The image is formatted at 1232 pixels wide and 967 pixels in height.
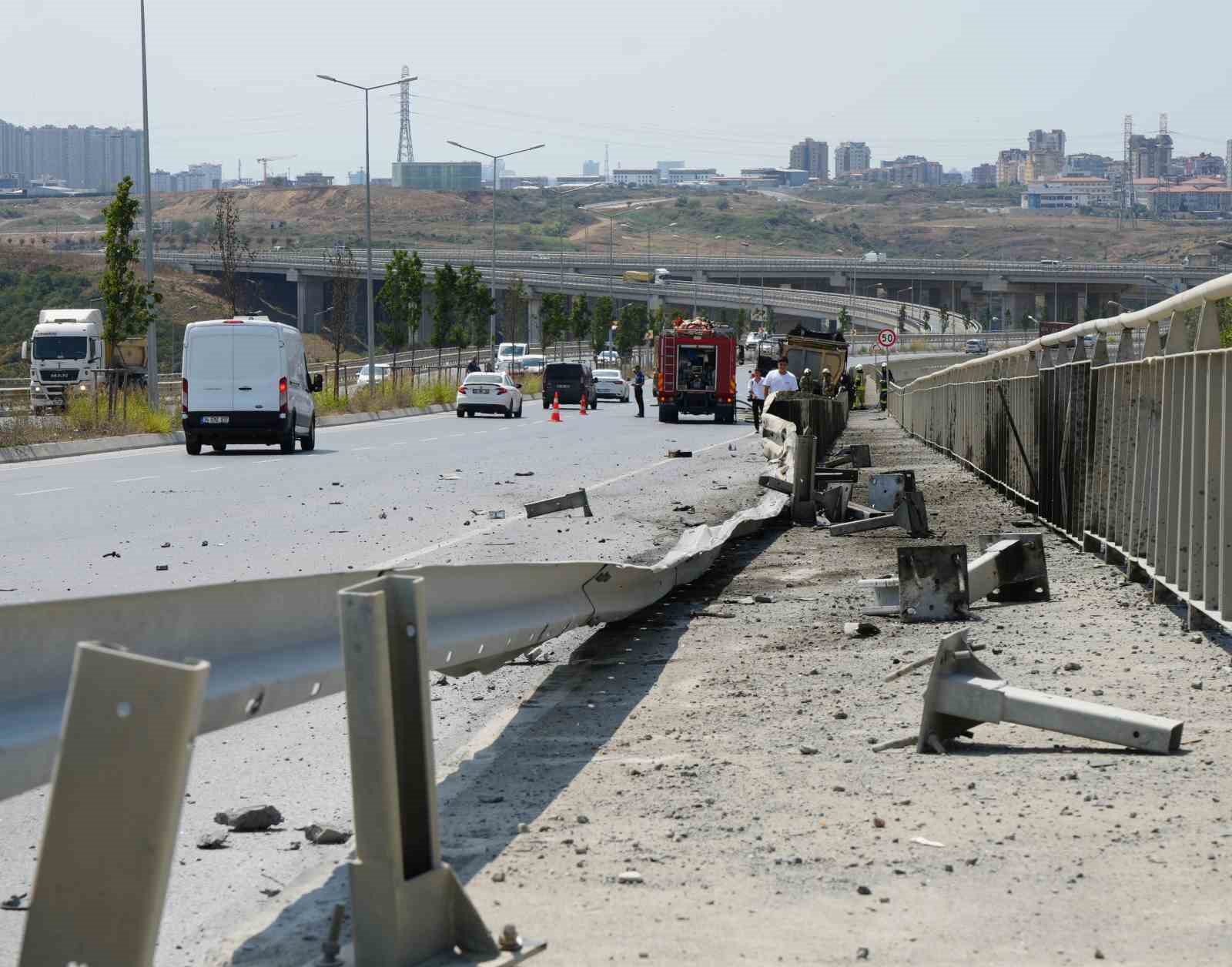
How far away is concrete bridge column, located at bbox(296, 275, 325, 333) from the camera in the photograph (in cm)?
16912

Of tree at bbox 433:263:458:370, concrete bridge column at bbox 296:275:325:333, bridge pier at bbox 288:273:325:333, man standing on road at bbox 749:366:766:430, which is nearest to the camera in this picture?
man standing on road at bbox 749:366:766:430

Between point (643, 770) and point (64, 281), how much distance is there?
133 m

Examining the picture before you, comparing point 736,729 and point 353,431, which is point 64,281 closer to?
point 353,431

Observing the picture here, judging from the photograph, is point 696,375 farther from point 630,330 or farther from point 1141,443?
point 630,330

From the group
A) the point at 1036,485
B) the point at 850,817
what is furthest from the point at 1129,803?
the point at 1036,485

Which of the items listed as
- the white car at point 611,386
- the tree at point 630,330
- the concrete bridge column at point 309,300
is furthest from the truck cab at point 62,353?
the concrete bridge column at point 309,300

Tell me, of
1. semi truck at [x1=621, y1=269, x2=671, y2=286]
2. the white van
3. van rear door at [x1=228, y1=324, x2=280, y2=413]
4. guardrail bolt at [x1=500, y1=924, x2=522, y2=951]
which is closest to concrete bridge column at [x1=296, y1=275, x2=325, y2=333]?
semi truck at [x1=621, y1=269, x2=671, y2=286]

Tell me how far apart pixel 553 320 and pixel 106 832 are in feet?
399

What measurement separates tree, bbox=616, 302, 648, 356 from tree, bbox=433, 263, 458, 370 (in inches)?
2145

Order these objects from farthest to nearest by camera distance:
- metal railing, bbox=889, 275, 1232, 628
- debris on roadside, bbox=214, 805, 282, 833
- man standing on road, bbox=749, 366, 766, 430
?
man standing on road, bbox=749, 366, 766, 430 < metal railing, bbox=889, 275, 1232, 628 < debris on roadside, bbox=214, 805, 282, 833

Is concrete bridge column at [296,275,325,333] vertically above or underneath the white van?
above

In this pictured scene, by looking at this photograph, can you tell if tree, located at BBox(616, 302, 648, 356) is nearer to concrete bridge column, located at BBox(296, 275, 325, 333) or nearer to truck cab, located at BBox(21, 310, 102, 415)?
concrete bridge column, located at BBox(296, 275, 325, 333)

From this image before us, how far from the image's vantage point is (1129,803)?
5.34 meters

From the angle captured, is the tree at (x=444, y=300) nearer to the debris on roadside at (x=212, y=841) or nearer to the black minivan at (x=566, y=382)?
the black minivan at (x=566, y=382)
